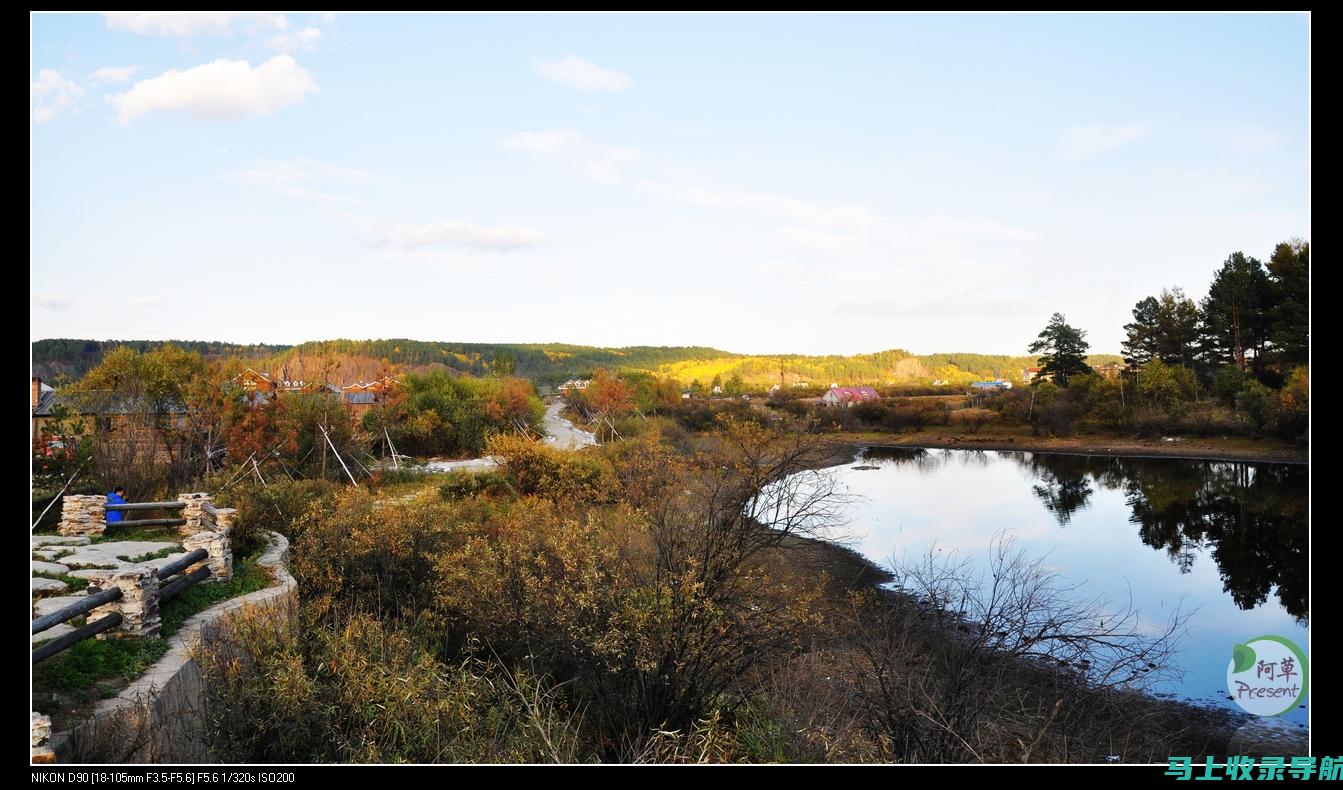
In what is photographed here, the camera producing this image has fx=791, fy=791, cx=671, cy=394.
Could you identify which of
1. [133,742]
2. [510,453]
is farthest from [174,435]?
[133,742]

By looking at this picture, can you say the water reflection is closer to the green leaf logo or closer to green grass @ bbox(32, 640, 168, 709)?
the green leaf logo

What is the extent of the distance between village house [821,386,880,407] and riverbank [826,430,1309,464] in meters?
5.13

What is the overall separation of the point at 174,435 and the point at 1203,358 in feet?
130

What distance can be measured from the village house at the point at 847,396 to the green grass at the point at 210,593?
4749 cm

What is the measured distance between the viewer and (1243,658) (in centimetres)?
739

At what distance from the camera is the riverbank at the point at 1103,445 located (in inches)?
1261

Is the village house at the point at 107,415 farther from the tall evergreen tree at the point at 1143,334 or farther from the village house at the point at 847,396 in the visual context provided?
the village house at the point at 847,396

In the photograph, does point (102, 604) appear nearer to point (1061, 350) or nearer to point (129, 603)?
point (129, 603)

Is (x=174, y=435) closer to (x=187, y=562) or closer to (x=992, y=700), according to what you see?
(x=187, y=562)

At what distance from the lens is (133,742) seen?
509cm

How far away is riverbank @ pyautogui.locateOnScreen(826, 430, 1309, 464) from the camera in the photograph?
105 ft

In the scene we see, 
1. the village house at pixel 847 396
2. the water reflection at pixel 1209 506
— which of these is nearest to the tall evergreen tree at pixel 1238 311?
the water reflection at pixel 1209 506

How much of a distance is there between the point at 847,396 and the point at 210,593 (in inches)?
2105
